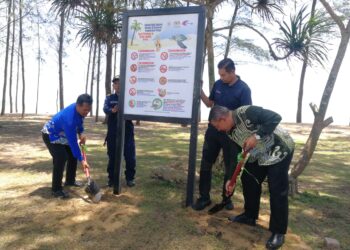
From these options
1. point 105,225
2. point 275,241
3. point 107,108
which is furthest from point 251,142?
point 107,108

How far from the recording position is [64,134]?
5031mm

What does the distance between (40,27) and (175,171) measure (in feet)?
75.6

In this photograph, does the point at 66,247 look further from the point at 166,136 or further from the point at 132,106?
the point at 166,136

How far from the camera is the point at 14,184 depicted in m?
5.66

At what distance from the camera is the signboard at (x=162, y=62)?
14.7 feet

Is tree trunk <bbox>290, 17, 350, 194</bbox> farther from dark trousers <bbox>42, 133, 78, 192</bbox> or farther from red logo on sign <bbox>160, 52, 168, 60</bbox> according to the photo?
dark trousers <bbox>42, 133, 78, 192</bbox>

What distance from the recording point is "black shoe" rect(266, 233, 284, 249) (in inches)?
142

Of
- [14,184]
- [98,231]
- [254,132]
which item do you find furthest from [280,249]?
[14,184]

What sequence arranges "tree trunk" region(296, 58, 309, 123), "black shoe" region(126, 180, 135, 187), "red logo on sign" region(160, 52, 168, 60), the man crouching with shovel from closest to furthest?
the man crouching with shovel → "red logo on sign" region(160, 52, 168, 60) → "black shoe" region(126, 180, 135, 187) → "tree trunk" region(296, 58, 309, 123)

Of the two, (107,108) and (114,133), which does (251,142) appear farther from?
(107,108)

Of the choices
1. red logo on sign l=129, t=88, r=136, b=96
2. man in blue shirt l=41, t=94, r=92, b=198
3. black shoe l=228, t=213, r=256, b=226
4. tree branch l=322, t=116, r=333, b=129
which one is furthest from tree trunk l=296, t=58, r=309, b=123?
black shoe l=228, t=213, r=256, b=226

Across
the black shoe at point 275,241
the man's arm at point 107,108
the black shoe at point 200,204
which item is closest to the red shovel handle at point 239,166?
the black shoe at point 275,241

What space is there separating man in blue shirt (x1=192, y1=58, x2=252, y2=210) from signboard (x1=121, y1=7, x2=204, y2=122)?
0.99 feet

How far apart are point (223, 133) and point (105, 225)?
5.49ft
